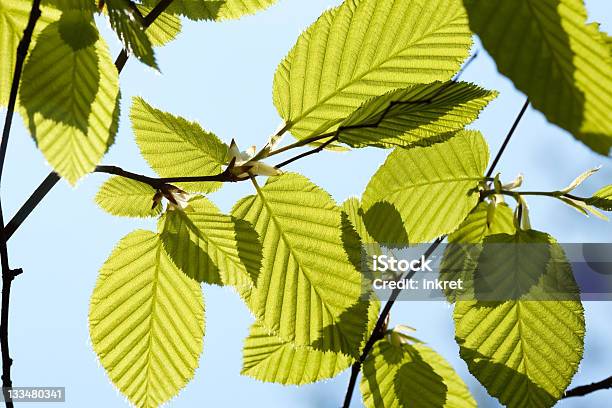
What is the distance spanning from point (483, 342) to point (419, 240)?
0.12m

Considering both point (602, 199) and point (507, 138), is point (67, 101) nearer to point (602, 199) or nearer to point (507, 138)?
point (507, 138)

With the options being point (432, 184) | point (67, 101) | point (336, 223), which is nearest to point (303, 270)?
point (336, 223)

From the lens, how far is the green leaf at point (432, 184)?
0.67 m

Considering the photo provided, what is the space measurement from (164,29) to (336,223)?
232 mm

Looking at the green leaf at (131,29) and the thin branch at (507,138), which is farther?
the thin branch at (507,138)

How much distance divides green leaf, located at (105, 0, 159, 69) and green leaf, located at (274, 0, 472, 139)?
0.66 ft

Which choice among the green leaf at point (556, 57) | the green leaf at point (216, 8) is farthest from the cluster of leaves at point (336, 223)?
the green leaf at point (556, 57)

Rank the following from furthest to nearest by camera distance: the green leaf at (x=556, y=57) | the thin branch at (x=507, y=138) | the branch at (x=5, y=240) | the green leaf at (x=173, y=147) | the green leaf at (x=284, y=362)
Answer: the green leaf at (x=284, y=362), the green leaf at (x=173, y=147), the thin branch at (x=507, y=138), the branch at (x=5, y=240), the green leaf at (x=556, y=57)

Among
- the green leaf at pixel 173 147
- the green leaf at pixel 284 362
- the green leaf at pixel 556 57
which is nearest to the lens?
the green leaf at pixel 556 57

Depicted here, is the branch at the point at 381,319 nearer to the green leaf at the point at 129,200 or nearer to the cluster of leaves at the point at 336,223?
the cluster of leaves at the point at 336,223

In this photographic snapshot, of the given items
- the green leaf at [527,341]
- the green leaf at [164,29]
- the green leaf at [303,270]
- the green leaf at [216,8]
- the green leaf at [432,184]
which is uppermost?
the green leaf at [164,29]

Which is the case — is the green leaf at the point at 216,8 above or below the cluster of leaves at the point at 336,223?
above

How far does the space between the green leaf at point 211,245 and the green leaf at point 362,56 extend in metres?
0.11

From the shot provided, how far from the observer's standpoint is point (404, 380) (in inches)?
28.6
